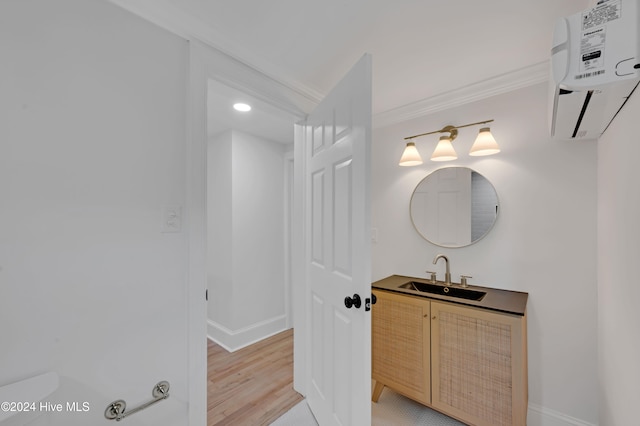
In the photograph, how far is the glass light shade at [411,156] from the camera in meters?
2.18

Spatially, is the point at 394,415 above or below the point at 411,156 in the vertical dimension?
below

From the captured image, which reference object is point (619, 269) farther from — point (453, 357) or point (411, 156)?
point (411, 156)

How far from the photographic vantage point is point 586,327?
61.0 inches

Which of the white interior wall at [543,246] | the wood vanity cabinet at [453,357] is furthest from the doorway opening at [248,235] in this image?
the white interior wall at [543,246]

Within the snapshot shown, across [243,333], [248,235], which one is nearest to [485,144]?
[248,235]

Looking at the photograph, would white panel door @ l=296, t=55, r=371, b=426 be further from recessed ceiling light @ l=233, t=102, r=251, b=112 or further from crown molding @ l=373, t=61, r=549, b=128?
crown molding @ l=373, t=61, r=549, b=128

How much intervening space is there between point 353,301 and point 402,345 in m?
0.83

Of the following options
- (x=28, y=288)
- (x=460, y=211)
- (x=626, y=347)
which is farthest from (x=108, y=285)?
(x=460, y=211)

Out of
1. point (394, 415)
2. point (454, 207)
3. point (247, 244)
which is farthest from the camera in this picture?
point (247, 244)

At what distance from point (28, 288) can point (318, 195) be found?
133 centimetres

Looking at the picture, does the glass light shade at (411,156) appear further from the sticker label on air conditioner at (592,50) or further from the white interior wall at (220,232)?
the white interior wall at (220,232)

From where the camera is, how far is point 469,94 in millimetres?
1971

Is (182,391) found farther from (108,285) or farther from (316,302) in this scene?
(316,302)

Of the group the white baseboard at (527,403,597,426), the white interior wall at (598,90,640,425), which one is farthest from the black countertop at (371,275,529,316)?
the white baseboard at (527,403,597,426)
